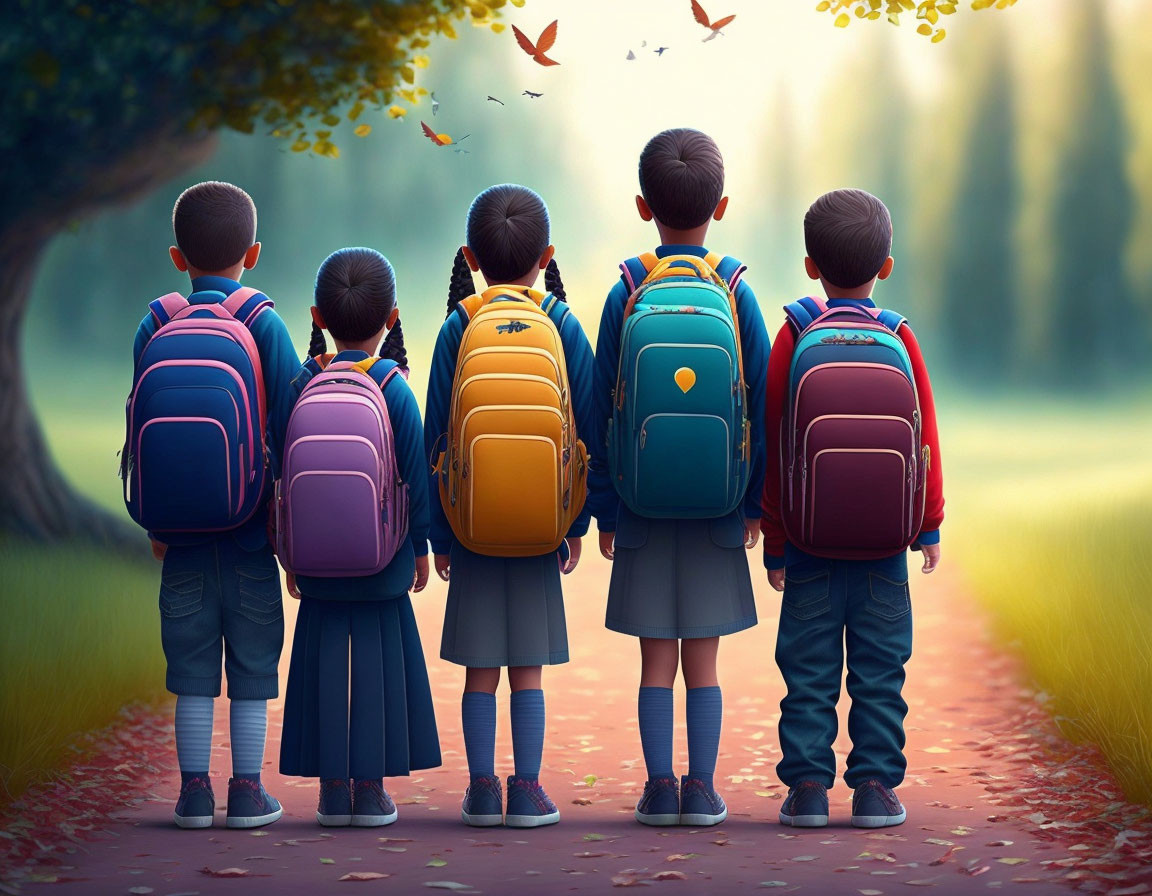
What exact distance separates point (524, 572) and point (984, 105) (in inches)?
401

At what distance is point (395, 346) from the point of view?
5.25 meters

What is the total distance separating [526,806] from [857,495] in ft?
4.91

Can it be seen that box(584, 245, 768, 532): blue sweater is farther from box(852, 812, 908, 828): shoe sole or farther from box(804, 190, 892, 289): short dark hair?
box(852, 812, 908, 828): shoe sole

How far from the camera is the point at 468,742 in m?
5.02

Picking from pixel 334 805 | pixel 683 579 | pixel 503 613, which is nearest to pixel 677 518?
pixel 683 579

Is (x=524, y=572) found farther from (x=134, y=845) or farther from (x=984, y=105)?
(x=984, y=105)

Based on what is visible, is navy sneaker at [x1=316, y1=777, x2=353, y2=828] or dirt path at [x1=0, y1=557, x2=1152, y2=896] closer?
dirt path at [x1=0, y1=557, x2=1152, y2=896]

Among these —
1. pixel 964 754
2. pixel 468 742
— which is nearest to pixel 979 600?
pixel 964 754

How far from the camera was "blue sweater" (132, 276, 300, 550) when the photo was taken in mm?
5039

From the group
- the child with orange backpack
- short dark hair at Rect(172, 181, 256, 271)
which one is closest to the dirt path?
the child with orange backpack

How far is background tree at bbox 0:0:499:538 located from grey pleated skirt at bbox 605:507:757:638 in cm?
450

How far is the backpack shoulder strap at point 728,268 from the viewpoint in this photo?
5.01 m

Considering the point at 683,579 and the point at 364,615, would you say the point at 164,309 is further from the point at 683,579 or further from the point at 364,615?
the point at 683,579

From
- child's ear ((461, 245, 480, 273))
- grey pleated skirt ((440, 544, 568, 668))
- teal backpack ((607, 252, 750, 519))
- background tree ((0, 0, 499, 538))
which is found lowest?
grey pleated skirt ((440, 544, 568, 668))
